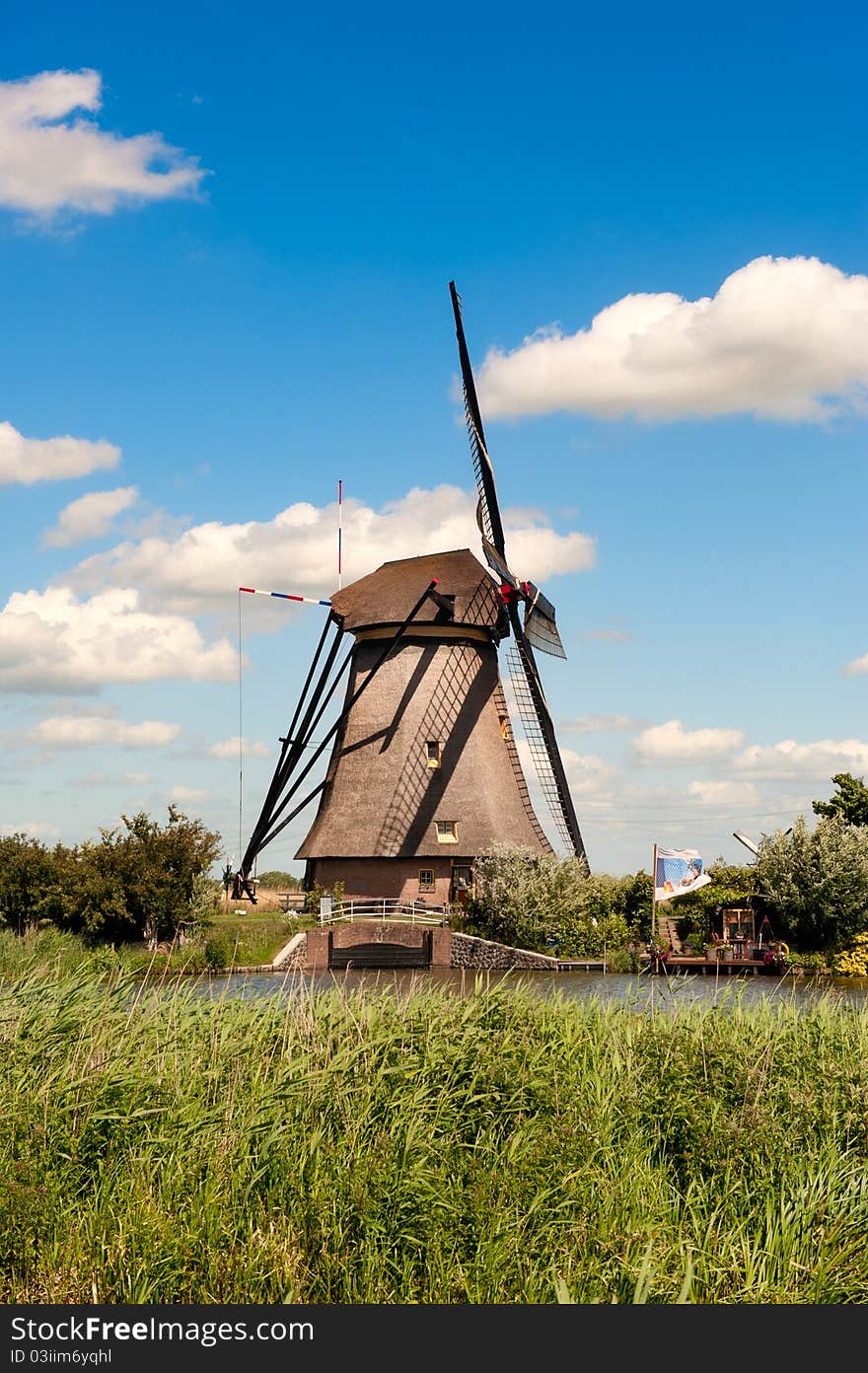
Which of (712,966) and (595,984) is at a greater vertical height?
(595,984)

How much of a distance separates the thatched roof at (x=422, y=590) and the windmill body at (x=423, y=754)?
0.04m

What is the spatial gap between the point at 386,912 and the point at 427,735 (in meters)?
4.75

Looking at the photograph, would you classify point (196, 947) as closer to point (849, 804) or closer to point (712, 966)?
point (712, 966)

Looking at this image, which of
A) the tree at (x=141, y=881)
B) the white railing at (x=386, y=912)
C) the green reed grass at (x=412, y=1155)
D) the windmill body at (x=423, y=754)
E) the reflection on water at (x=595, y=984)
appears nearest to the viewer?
the green reed grass at (x=412, y=1155)

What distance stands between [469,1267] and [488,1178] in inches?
21.0

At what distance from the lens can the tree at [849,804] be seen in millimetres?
33656

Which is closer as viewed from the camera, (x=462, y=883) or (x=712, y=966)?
(x=712, y=966)

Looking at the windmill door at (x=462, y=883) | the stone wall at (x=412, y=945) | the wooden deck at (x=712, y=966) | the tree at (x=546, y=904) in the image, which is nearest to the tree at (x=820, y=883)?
the wooden deck at (x=712, y=966)

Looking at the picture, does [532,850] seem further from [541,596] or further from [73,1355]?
[73,1355]

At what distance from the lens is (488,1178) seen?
742 centimetres

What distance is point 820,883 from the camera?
28.1 m

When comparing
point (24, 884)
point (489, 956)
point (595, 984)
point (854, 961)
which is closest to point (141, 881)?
point (24, 884)

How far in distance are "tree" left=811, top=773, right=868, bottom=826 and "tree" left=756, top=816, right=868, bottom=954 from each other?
15.2 ft

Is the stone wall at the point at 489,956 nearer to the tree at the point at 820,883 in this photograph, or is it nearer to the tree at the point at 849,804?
the tree at the point at 820,883
